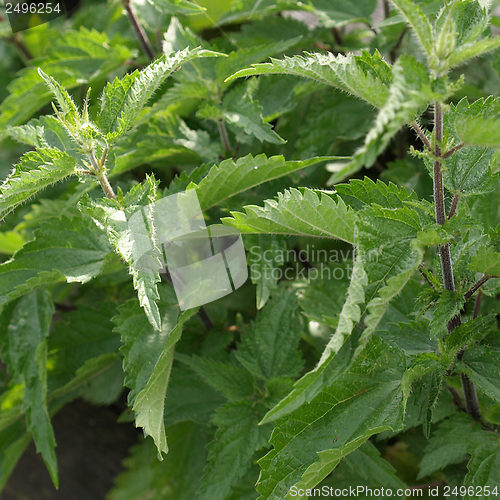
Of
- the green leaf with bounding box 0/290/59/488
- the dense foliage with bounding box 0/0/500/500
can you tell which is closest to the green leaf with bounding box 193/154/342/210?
the dense foliage with bounding box 0/0/500/500

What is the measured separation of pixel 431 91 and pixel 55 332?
2.69 ft

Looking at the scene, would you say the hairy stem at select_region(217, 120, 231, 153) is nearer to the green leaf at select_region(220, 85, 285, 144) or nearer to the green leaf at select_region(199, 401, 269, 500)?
the green leaf at select_region(220, 85, 285, 144)

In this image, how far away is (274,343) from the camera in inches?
36.4

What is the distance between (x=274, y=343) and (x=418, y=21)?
54 centimetres

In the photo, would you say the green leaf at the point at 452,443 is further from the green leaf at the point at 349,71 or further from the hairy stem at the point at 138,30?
the hairy stem at the point at 138,30

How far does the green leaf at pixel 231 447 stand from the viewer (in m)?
0.81

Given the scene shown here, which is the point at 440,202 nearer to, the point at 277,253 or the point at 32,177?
the point at 277,253

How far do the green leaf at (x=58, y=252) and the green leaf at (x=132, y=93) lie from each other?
17 cm

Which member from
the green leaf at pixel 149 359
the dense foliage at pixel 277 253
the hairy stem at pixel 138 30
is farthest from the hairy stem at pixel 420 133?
the hairy stem at pixel 138 30

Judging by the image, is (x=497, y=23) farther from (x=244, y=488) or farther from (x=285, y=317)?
(x=244, y=488)

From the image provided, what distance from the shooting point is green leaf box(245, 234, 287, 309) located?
0.82m

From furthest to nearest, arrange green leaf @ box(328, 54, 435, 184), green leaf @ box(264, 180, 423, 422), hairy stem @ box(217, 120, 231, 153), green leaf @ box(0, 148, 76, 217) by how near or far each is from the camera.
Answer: hairy stem @ box(217, 120, 231, 153)
green leaf @ box(0, 148, 76, 217)
green leaf @ box(264, 180, 423, 422)
green leaf @ box(328, 54, 435, 184)
